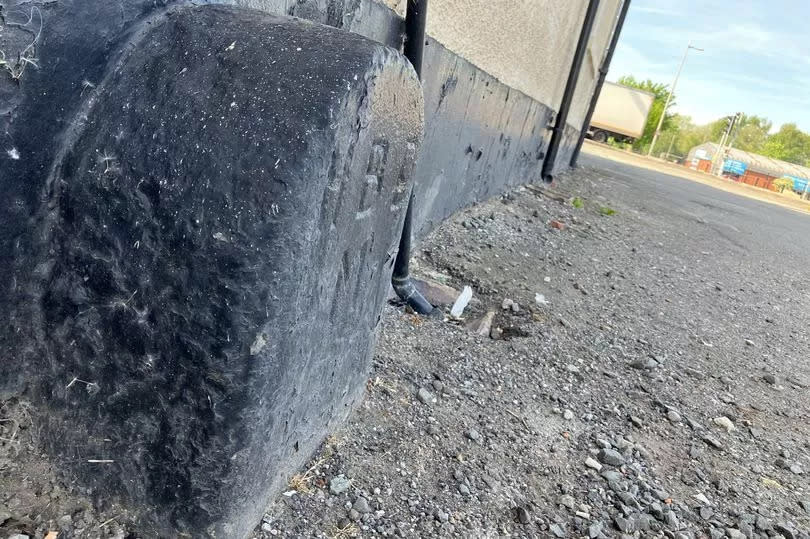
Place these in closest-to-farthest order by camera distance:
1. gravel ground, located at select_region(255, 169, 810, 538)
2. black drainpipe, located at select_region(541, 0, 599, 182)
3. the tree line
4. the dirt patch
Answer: the dirt patch, gravel ground, located at select_region(255, 169, 810, 538), black drainpipe, located at select_region(541, 0, 599, 182), the tree line

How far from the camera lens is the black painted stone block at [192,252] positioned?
897 millimetres

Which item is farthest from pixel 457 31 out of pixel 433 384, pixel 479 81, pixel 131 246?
pixel 131 246

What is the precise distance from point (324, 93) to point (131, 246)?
0.41 meters

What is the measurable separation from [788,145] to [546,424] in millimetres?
101738

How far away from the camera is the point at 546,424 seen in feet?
6.15

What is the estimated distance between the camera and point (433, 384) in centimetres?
186

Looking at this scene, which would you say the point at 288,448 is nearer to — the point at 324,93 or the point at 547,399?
the point at 324,93

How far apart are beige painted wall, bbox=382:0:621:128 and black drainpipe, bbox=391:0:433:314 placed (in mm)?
102

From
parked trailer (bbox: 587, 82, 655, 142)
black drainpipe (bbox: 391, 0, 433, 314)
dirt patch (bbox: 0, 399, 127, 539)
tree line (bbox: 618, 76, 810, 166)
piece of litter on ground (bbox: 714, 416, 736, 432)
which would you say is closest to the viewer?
dirt patch (bbox: 0, 399, 127, 539)

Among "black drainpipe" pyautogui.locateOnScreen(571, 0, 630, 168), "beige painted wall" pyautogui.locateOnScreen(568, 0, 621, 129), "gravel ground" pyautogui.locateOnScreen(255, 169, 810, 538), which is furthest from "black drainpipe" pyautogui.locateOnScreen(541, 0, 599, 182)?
"black drainpipe" pyautogui.locateOnScreen(571, 0, 630, 168)

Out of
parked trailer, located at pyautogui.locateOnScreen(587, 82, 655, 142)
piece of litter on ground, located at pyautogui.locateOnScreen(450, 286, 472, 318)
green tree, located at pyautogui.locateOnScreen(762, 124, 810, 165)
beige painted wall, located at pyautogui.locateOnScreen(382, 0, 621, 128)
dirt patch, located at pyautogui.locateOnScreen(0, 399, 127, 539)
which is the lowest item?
dirt patch, located at pyautogui.locateOnScreen(0, 399, 127, 539)

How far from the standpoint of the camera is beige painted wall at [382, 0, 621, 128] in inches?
109

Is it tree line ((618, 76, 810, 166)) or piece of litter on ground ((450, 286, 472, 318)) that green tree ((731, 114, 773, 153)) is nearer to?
tree line ((618, 76, 810, 166))

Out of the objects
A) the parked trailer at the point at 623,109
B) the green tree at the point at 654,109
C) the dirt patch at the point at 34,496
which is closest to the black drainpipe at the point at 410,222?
→ the dirt patch at the point at 34,496
